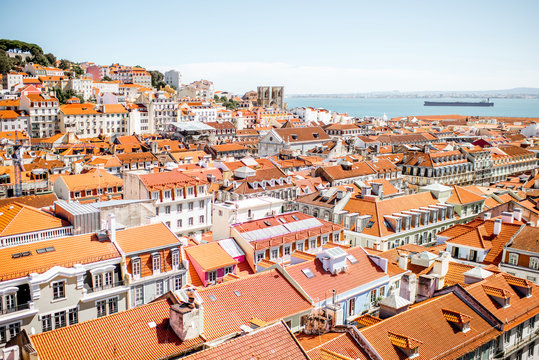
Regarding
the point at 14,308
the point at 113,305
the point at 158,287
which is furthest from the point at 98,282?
the point at 14,308

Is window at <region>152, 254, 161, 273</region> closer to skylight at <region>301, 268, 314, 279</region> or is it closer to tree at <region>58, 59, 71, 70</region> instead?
skylight at <region>301, 268, 314, 279</region>

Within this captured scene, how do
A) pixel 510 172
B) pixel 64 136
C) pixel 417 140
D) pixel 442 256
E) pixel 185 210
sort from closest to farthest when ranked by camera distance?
pixel 442 256 < pixel 185 210 < pixel 510 172 < pixel 64 136 < pixel 417 140

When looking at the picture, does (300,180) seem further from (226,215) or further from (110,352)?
(110,352)

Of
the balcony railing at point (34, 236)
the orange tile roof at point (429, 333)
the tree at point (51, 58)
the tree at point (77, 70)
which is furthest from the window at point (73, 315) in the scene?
the tree at point (51, 58)

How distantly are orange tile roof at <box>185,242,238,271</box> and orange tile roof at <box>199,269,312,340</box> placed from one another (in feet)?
20.0

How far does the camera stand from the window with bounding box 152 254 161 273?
2808cm

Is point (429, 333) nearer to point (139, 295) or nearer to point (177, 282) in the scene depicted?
point (177, 282)

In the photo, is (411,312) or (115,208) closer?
(411,312)

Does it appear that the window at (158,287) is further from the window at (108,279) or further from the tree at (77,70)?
the tree at (77,70)

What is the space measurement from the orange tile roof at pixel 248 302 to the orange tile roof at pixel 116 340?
1979mm

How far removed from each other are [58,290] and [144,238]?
226 inches

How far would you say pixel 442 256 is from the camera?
2859cm

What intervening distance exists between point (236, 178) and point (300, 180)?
8.46 metres

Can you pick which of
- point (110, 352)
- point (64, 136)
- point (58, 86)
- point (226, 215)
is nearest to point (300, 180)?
point (226, 215)
